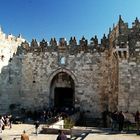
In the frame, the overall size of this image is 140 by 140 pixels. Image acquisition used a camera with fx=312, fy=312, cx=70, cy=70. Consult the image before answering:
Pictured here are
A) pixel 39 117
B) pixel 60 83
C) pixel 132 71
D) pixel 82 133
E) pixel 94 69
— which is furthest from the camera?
pixel 60 83

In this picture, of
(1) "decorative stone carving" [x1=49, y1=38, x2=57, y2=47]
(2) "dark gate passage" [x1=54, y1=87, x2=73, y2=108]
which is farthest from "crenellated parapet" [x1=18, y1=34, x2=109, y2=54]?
(2) "dark gate passage" [x1=54, y1=87, x2=73, y2=108]

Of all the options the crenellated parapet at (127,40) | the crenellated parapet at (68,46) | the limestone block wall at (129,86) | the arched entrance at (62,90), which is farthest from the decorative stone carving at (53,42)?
the limestone block wall at (129,86)

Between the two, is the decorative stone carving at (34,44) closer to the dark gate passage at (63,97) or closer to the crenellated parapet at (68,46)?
the crenellated parapet at (68,46)

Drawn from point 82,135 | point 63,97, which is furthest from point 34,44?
point 82,135

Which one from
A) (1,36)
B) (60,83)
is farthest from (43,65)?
(1,36)

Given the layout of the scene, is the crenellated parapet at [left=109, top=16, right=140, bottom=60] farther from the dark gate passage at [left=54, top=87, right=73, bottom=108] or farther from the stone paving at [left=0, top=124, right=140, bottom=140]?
the dark gate passage at [left=54, top=87, right=73, bottom=108]

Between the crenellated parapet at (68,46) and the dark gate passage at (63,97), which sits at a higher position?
the crenellated parapet at (68,46)

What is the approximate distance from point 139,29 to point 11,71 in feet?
41.9

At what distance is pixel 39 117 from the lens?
24.1 meters

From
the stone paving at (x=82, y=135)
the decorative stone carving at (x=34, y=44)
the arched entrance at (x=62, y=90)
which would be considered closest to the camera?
the stone paving at (x=82, y=135)

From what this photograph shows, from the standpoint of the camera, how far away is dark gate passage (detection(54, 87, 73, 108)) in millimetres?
27906

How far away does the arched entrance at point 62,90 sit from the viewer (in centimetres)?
2711

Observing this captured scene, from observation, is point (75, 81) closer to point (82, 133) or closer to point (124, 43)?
point (124, 43)

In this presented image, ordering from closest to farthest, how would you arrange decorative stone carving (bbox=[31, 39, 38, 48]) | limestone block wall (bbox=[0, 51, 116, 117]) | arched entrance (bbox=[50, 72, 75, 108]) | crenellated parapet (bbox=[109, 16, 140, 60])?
crenellated parapet (bbox=[109, 16, 140, 60])
limestone block wall (bbox=[0, 51, 116, 117])
arched entrance (bbox=[50, 72, 75, 108])
decorative stone carving (bbox=[31, 39, 38, 48])
